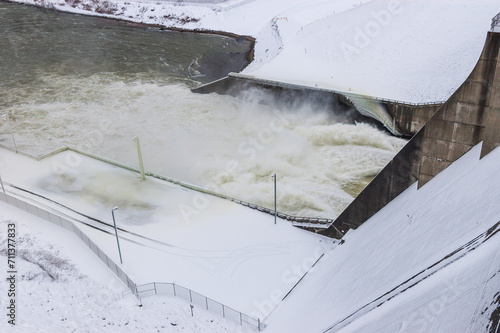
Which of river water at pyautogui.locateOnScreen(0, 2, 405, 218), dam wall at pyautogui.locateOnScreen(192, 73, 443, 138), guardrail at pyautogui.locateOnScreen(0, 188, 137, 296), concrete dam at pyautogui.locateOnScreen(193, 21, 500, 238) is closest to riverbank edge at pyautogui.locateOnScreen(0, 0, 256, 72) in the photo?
river water at pyautogui.locateOnScreen(0, 2, 405, 218)

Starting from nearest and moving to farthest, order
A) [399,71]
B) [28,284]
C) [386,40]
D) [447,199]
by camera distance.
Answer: [447,199] → [28,284] → [399,71] → [386,40]

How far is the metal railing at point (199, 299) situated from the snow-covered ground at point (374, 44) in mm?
23598

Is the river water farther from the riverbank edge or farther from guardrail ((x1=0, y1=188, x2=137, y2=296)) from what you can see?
guardrail ((x1=0, y1=188, x2=137, y2=296))

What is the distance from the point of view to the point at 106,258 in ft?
69.7

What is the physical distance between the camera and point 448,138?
19.4 m

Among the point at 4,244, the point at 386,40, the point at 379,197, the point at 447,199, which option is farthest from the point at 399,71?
the point at 4,244

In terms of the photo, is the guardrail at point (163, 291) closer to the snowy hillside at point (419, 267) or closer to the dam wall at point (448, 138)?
the snowy hillside at point (419, 267)

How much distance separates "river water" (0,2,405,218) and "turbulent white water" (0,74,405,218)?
0.07 metres

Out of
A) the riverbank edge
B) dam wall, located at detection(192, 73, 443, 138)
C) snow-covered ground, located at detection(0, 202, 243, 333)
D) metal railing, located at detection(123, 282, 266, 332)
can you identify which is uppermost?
the riverbank edge

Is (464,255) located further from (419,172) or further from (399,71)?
(399,71)

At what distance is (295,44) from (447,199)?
113 ft

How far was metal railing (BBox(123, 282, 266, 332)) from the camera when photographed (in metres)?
18.2

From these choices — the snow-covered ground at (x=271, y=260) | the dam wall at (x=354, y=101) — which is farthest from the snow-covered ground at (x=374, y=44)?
the snow-covered ground at (x=271, y=260)

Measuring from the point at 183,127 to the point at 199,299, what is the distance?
1949 cm
